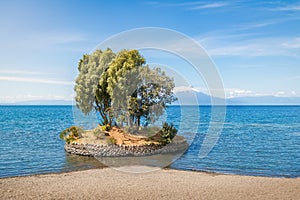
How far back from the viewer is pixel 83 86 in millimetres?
35969

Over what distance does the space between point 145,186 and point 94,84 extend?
19.4m

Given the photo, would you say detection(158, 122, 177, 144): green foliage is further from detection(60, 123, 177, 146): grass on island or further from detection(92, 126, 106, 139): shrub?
detection(92, 126, 106, 139): shrub

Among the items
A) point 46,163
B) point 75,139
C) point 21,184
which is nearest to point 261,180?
point 21,184

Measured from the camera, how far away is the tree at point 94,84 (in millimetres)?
34812

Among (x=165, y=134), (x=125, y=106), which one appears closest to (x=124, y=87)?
(x=125, y=106)

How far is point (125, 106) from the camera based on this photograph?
3147 cm

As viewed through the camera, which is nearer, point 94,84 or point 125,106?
point 125,106

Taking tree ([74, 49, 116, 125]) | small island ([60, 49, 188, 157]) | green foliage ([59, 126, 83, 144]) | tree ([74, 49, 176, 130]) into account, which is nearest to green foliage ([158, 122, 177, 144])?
small island ([60, 49, 188, 157])

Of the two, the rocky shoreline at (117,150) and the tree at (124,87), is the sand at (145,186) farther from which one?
the tree at (124,87)

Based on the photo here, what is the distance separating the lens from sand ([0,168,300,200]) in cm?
1617

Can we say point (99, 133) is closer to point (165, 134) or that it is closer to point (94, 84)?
point (94, 84)

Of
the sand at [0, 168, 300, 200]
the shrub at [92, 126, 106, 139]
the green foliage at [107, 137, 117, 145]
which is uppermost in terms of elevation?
the shrub at [92, 126, 106, 139]

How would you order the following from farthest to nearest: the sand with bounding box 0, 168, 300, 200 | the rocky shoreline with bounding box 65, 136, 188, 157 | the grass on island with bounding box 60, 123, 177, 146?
the grass on island with bounding box 60, 123, 177, 146, the rocky shoreline with bounding box 65, 136, 188, 157, the sand with bounding box 0, 168, 300, 200

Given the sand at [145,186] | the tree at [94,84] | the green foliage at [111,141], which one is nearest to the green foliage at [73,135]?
the tree at [94,84]
